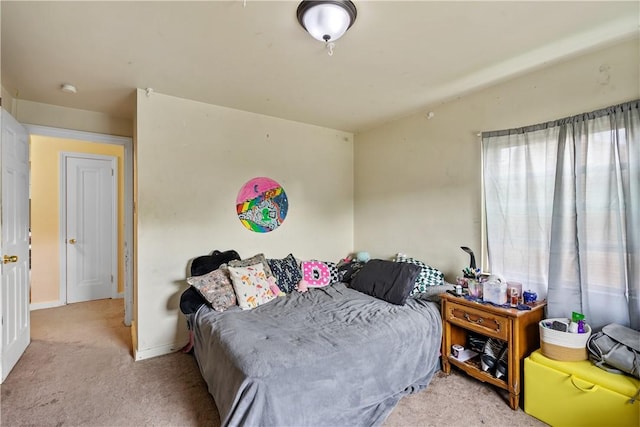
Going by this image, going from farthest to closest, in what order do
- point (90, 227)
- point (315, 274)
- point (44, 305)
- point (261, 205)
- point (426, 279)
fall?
point (90, 227), point (44, 305), point (261, 205), point (315, 274), point (426, 279)

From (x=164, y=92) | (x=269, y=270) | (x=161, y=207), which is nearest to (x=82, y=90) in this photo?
(x=164, y=92)

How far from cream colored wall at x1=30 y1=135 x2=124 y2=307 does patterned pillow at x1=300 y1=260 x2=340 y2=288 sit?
319 cm

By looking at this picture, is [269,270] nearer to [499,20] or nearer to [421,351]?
[421,351]

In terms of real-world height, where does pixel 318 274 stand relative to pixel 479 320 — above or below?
above

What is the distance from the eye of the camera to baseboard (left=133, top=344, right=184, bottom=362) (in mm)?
2610

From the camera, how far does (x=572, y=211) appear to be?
6.64 ft

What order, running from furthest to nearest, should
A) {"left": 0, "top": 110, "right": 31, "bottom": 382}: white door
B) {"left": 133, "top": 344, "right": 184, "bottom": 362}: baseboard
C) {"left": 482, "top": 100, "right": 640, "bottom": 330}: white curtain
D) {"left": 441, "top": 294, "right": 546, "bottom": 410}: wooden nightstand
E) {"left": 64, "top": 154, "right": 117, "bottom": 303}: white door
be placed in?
{"left": 64, "top": 154, "right": 117, "bottom": 303}: white door, {"left": 133, "top": 344, "right": 184, "bottom": 362}: baseboard, {"left": 0, "top": 110, "right": 31, "bottom": 382}: white door, {"left": 441, "top": 294, "right": 546, "bottom": 410}: wooden nightstand, {"left": 482, "top": 100, "right": 640, "bottom": 330}: white curtain

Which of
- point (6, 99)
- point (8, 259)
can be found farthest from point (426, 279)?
point (6, 99)

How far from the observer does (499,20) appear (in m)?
1.68

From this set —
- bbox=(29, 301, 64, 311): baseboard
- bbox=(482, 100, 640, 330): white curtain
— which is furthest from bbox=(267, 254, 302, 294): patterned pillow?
bbox=(29, 301, 64, 311): baseboard

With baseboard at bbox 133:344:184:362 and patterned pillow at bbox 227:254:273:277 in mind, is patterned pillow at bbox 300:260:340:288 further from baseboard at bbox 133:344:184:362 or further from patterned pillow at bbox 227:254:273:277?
baseboard at bbox 133:344:184:362

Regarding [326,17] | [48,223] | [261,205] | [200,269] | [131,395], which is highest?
[326,17]

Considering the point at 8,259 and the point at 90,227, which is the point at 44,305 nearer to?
the point at 90,227

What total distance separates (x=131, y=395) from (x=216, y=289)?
0.89 m
